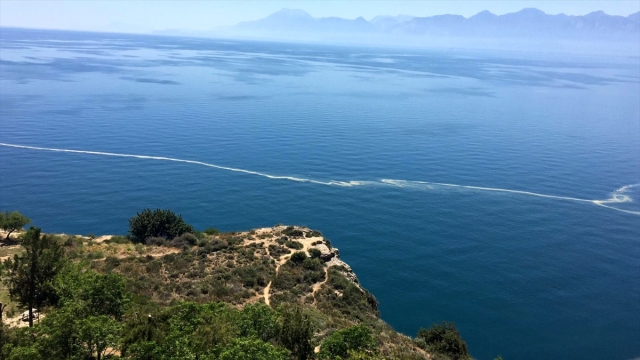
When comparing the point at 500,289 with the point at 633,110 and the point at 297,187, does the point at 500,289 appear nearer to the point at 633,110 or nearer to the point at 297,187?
the point at 297,187

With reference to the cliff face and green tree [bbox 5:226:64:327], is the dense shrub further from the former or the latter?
green tree [bbox 5:226:64:327]

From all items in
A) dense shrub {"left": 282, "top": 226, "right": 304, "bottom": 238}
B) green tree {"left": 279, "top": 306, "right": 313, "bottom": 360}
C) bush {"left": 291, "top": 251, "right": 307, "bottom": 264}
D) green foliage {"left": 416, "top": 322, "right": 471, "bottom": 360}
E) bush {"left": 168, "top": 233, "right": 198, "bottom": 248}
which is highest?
green tree {"left": 279, "top": 306, "right": 313, "bottom": 360}

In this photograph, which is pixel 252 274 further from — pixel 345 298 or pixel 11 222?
pixel 11 222

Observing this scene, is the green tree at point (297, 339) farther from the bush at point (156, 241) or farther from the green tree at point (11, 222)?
the green tree at point (11, 222)

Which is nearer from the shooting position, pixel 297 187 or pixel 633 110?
pixel 297 187

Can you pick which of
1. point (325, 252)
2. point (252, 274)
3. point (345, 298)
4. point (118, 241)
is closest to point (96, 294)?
point (252, 274)

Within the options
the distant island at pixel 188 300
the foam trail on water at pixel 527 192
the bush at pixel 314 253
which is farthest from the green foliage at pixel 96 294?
the foam trail on water at pixel 527 192

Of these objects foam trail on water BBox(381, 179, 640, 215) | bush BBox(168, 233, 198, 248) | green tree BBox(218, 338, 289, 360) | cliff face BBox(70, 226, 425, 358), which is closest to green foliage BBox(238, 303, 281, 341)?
green tree BBox(218, 338, 289, 360)

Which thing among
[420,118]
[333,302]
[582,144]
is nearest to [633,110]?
[582,144]
